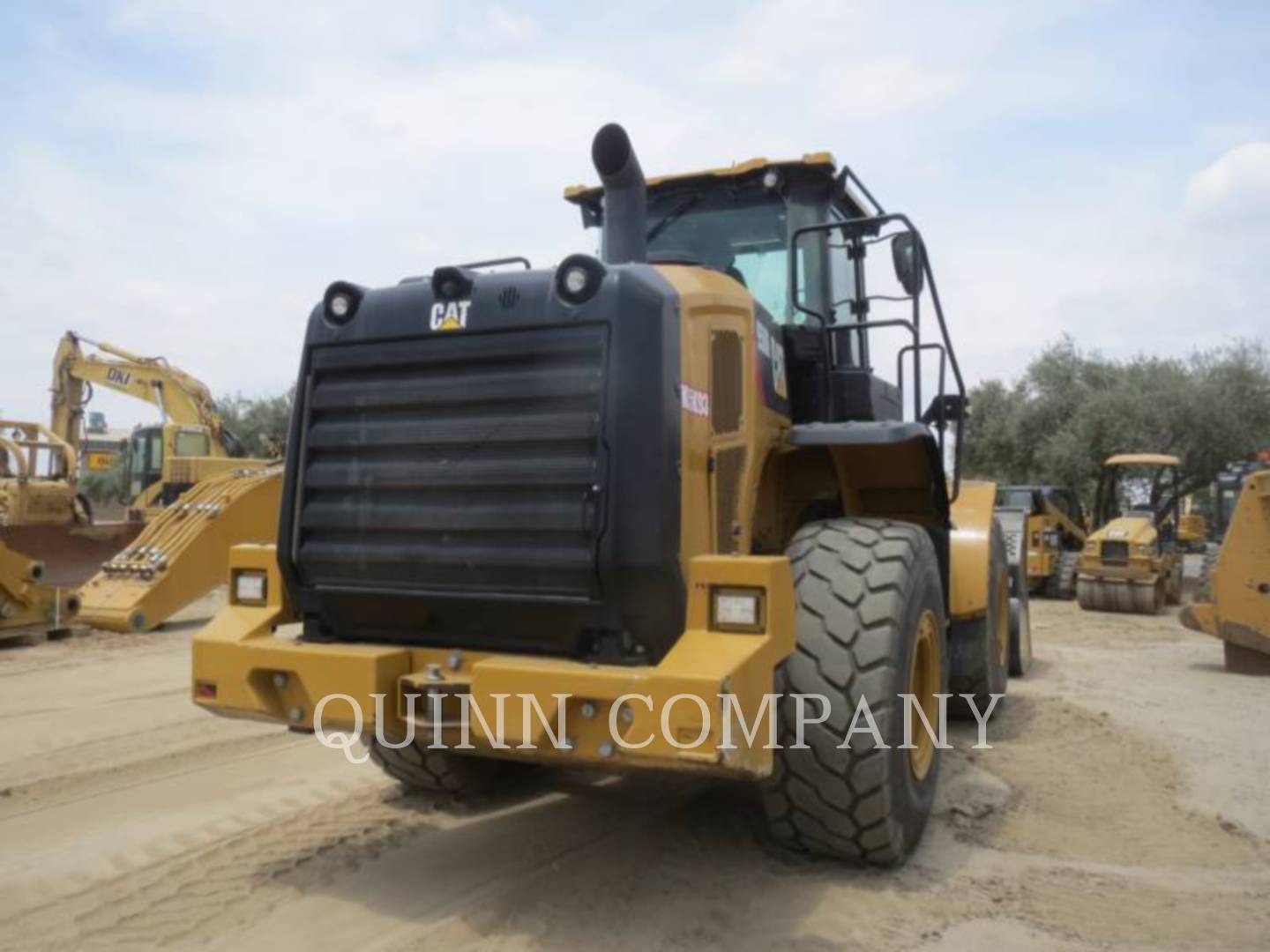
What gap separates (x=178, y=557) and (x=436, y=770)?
6.86 m

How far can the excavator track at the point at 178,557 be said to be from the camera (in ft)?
33.6

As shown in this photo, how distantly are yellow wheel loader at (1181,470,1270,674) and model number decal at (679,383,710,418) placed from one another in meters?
7.25

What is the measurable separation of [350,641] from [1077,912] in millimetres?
2758

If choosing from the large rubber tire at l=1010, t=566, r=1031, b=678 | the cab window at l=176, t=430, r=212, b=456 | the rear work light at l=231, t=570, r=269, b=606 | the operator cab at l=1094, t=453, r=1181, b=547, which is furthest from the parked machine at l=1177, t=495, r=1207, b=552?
the rear work light at l=231, t=570, r=269, b=606

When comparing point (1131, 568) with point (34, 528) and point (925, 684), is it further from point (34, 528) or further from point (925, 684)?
point (34, 528)

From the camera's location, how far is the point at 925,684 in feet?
14.8

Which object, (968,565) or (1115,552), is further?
(1115,552)

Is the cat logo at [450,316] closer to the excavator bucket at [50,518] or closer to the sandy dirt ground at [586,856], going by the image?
the sandy dirt ground at [586,856]

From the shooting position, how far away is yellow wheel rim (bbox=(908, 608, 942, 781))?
4.21m

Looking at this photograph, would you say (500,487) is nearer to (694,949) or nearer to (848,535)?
(848,535)

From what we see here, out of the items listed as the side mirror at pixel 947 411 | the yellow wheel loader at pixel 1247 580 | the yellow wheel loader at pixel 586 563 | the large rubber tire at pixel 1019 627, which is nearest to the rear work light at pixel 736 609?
Answer: the yellow wheel loader at pixel 586 563

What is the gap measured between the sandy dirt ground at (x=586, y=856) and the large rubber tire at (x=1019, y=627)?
164 cm

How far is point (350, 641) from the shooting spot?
3949 millimetres

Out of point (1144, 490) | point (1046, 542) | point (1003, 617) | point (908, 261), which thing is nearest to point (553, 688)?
point (908, 261)
